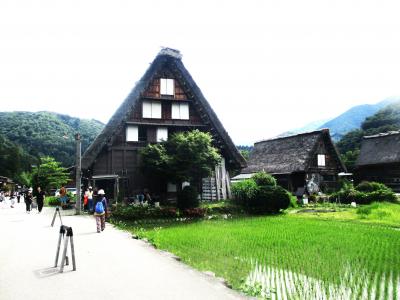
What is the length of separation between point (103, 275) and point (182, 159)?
50.3 ft

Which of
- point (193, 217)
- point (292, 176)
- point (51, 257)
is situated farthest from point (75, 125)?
point (51, 257)

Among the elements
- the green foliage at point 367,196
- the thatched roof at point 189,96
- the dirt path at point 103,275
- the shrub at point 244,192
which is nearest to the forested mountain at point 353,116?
the green foliage at point 367,196

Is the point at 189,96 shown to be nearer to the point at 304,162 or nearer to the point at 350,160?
the point at 304,162

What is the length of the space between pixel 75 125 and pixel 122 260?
103158 mm

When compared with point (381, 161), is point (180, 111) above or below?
above

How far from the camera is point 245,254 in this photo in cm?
933

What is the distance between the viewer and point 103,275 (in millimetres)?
7348

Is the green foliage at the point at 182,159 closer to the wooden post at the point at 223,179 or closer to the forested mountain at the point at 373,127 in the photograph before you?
the wooden post at the point at 223,179

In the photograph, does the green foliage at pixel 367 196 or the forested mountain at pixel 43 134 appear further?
the forested mountain at pixel 43 134

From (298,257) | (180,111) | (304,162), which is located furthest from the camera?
(304,162)

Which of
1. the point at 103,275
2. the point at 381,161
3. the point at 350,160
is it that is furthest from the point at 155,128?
the point at 350,160

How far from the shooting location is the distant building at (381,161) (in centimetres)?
3709

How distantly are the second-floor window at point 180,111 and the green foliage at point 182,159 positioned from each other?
125 inches

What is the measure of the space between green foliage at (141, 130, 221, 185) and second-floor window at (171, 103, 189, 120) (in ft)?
10.4
